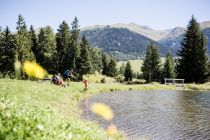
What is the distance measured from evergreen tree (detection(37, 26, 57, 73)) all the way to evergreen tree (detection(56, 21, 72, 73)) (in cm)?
179

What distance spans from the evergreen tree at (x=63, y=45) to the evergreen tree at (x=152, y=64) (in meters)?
26.3

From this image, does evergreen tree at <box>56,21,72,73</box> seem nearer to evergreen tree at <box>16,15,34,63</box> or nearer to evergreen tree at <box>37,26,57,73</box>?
evergreen tree at <box>37,26,57,73</box>

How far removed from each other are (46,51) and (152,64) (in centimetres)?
3502

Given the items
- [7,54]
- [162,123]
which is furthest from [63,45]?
[162,123]

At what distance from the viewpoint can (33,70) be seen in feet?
297

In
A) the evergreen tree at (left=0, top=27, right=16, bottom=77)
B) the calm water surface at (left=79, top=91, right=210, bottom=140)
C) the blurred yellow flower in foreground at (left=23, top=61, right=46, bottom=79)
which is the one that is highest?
the evergreen tree at (left=0, top=27, right=16, bottom=77)

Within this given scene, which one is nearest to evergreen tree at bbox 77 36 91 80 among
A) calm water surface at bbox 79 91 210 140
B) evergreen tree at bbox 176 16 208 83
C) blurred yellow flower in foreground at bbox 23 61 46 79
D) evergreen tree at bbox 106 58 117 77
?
blurred yellow flower in foreground at bbox 23 61 46 79

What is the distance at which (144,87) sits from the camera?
60.0 m

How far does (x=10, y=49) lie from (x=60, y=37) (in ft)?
65.4

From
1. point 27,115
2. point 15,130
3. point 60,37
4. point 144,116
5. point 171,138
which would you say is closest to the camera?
point 15,130

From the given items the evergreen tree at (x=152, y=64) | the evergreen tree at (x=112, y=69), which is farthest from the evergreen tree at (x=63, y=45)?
the evergreen tree at (x=112, y=69)

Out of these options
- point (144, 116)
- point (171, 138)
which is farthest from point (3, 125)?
point (144, 116)

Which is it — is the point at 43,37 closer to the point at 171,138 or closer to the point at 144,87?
the point at 144,87

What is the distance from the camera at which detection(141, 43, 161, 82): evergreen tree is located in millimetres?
106625
